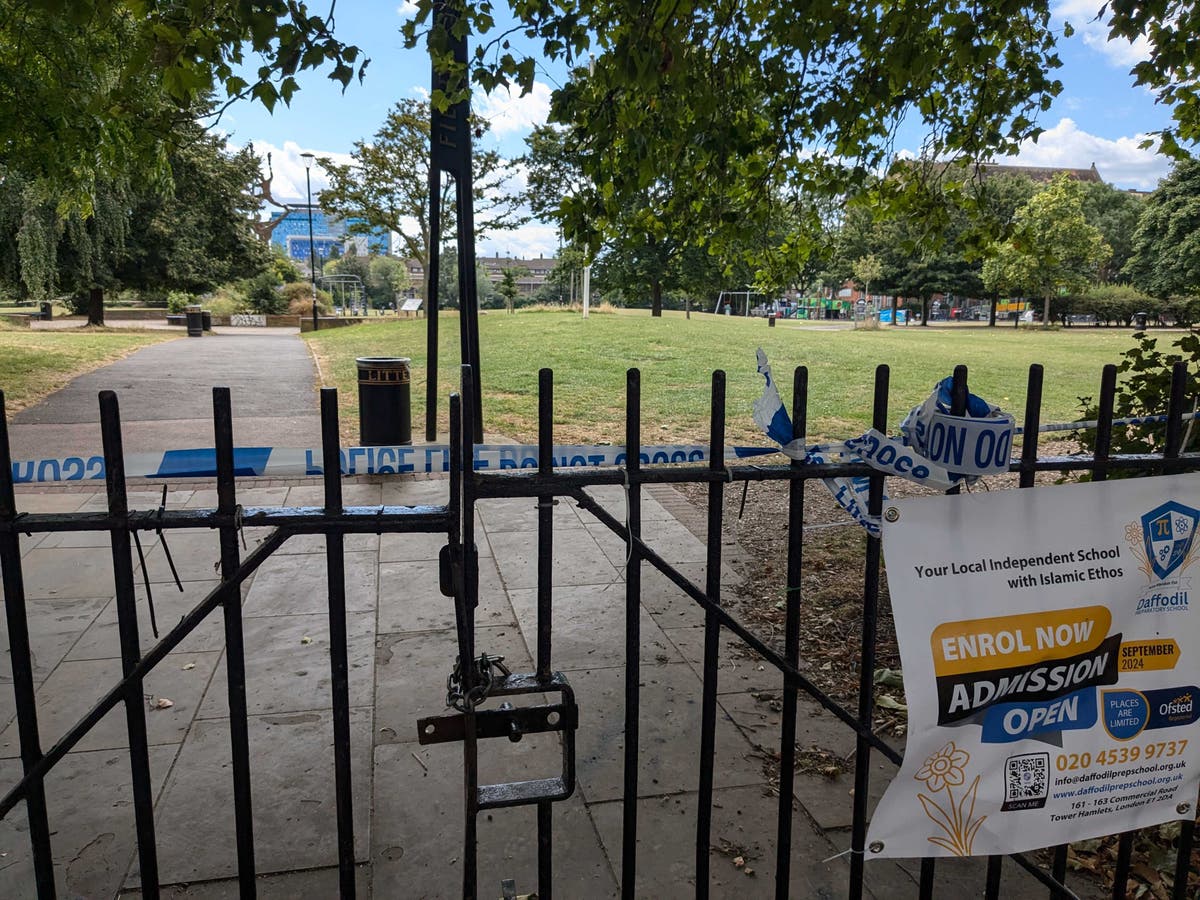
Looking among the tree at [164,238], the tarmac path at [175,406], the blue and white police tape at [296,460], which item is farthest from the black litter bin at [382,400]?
the tree at [164,238]

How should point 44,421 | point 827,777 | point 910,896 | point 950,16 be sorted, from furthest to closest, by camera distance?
point 44,421, point 950,16, point 827,777, point 910,896

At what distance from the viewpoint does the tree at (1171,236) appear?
46.7 m

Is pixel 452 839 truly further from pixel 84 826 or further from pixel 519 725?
pixel 84 826

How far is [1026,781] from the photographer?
89.6 inches

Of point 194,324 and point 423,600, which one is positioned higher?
point 194,324

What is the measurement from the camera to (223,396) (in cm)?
182

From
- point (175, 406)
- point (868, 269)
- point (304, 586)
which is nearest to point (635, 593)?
point (304, 586)

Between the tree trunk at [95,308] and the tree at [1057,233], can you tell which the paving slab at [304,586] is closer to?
the tree trunk at [95,308]

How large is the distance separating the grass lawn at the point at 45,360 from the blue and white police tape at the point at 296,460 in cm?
936

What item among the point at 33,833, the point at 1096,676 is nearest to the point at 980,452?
the point at 1096,676

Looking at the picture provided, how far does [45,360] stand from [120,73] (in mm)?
15642

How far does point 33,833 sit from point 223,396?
1174 millimetres

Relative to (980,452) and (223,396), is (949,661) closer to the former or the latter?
(980,452)

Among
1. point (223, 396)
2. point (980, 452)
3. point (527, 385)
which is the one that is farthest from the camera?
point (527, 385)
